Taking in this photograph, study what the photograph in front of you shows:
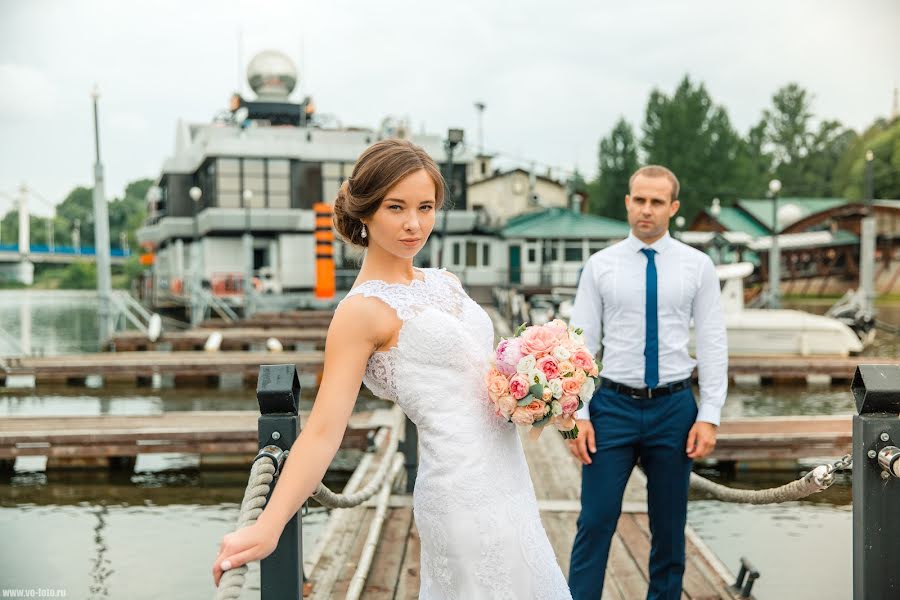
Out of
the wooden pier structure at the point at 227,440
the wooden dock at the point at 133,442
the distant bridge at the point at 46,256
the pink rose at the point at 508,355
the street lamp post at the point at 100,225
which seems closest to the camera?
the pink rose at the point at 508,355

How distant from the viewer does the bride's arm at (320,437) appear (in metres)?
2.20

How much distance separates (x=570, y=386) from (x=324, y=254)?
111 feet

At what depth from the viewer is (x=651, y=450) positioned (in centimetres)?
402

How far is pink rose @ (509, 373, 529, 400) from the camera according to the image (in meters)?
2.57

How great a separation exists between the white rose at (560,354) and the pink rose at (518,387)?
23 cm

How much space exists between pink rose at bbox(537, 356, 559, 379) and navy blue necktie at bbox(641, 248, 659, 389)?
1.42m

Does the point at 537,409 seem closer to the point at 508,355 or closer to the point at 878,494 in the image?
the point at 508,355

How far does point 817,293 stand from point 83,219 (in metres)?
144

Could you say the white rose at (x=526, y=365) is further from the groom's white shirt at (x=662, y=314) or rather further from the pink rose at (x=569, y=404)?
the groom's white shirt at (x=662, y=314)

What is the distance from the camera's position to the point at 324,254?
36.1m

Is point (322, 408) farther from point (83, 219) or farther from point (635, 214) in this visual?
point (83, 219)

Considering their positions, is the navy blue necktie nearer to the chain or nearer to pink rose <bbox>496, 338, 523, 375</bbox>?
the chain

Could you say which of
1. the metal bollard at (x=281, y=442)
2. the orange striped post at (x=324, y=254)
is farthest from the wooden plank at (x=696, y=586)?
the orange striped post at (x=324, y=254)

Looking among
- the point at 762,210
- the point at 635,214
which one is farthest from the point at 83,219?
the point at 635,214
